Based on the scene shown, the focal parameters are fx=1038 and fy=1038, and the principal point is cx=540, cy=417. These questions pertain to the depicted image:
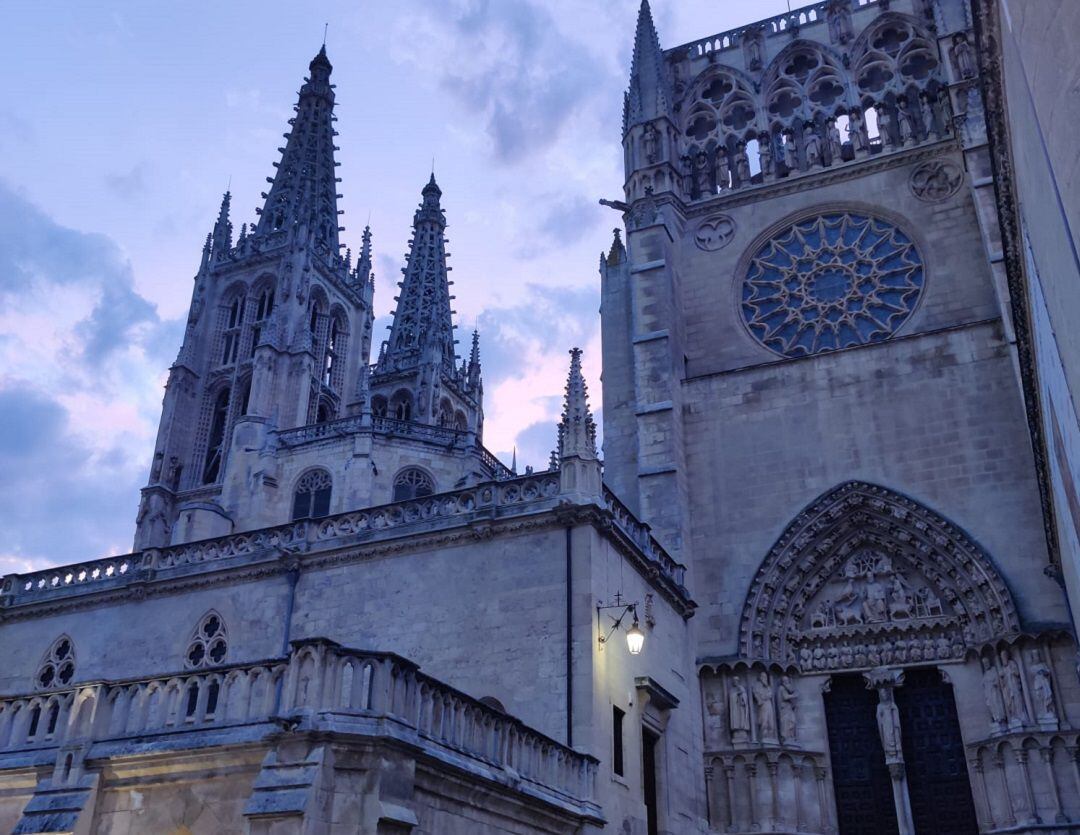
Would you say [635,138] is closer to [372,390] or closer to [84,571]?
[84,571]

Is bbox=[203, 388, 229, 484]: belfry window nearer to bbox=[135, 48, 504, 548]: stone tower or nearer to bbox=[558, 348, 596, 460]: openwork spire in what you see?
bbox=[135, 48, 504, 548]: stone tower

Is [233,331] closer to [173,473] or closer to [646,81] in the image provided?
[173,473]

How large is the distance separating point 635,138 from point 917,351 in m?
8.66

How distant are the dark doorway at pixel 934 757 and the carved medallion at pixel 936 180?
9962mm

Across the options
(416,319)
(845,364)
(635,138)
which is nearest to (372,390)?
(416,319)

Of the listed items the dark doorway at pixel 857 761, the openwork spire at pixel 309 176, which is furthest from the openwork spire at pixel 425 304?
the dark doorway at pixel 857 761

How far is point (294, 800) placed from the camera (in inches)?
372

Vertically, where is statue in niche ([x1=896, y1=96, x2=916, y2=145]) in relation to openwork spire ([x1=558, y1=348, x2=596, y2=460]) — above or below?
above

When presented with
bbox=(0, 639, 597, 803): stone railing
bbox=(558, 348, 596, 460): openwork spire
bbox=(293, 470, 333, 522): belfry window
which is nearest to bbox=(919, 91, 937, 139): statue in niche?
bbox=(558, 348, 596, 460): openwork spire

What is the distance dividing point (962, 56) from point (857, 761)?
1424 cm

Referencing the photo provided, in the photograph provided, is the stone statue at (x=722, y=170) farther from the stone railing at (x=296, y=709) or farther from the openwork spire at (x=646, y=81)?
the stone railing at (x=296, y=709)

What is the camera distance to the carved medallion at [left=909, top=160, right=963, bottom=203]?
21.6m

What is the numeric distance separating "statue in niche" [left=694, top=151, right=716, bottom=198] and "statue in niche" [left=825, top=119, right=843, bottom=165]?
8.88 ft

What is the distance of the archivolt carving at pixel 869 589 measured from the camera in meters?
17.8
